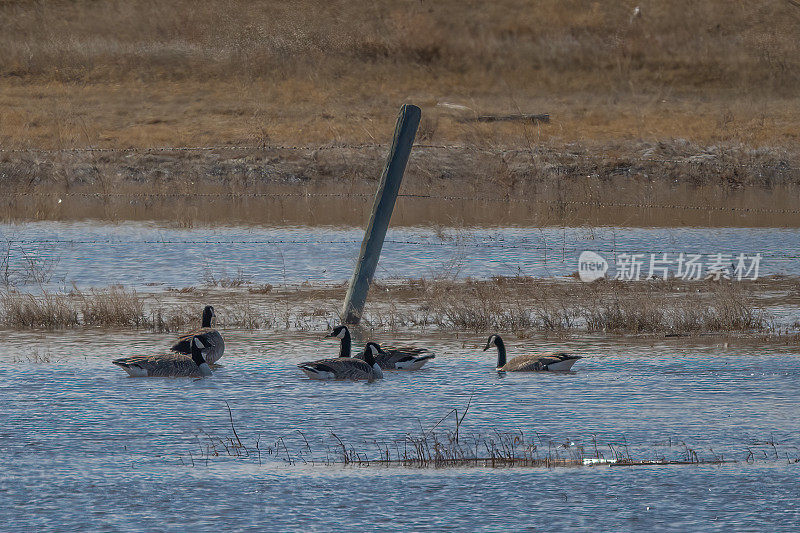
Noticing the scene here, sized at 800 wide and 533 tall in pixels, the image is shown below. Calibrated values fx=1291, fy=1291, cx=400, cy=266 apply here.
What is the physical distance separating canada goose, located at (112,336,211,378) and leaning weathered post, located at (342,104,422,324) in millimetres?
3548

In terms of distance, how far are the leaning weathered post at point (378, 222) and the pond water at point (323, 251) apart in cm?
381

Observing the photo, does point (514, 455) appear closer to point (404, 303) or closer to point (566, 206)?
point (404, 303)

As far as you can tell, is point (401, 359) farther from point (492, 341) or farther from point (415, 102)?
point (415, 102)

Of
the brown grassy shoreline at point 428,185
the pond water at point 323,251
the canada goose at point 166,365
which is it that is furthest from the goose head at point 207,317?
the brown grassy shoreline at point 428,185

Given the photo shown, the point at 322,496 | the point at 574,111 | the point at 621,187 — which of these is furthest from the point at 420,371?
the point at 574,111

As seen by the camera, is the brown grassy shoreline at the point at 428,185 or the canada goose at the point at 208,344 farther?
the brown grassy shoreline at the point at 428,185

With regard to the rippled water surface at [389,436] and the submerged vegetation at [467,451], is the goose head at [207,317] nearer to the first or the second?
the rippled water surface at [389,436]

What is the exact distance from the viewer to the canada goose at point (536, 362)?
12.9 metres

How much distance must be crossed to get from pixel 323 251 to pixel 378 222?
809 cm

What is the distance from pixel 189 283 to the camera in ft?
67.1

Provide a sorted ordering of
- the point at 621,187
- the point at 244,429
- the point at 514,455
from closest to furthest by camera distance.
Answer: the point at 514,455, the point at 244,429, the point at 621,187

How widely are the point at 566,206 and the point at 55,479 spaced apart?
23865 mm

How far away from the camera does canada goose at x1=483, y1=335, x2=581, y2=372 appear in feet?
42.5

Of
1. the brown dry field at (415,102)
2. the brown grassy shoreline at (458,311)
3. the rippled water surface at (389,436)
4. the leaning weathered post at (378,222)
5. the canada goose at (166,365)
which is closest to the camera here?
the rippled water surface at (389,436)
